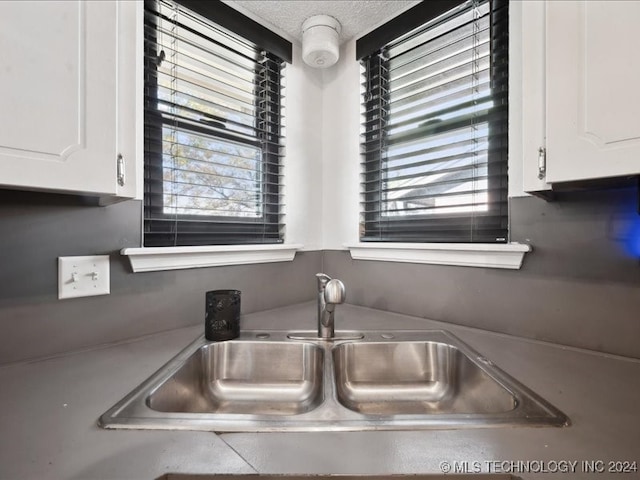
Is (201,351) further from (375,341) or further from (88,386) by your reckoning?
(375,341)

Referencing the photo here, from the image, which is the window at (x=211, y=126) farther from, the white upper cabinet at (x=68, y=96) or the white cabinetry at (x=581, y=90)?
the white cabinetry at (x=581, y=90)

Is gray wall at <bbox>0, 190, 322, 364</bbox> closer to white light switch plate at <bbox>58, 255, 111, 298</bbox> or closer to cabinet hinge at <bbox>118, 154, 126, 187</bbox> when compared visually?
white light switch plate at <bbox>58, 255, 111, 298</bbox>

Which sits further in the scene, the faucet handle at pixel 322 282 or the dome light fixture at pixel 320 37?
the dome light fixture at pixel 320 37

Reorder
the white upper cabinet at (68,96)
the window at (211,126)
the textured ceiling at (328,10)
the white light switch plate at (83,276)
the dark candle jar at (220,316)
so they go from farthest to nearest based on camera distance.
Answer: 1. the textured ceiling at (328,10)
2. the window at (211,126)
3. the dark candle jar at (220,316)
4. the white light switch plate at (83,276)
5. the white upper cabinet at (68,96)

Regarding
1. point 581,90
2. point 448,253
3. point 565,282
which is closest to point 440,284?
point 448,253

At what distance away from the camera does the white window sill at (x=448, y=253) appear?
1008 mm

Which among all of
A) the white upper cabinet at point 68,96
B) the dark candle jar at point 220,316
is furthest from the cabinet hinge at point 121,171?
the dark candle jar at point 220,316

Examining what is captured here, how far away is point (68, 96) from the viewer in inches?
26.6

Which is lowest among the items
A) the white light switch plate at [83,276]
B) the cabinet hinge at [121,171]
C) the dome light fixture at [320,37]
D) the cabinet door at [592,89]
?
the white light switch plate at [83,276]

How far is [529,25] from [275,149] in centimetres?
102

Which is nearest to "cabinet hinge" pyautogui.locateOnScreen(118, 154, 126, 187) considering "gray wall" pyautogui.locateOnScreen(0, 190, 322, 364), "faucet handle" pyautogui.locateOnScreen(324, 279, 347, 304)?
"gray wall" pyautogui.locateOnScreen(0, 190, 322, 364)

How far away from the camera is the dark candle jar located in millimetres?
987

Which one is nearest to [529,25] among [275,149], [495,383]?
[495,383]

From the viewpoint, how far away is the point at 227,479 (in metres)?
0.42
